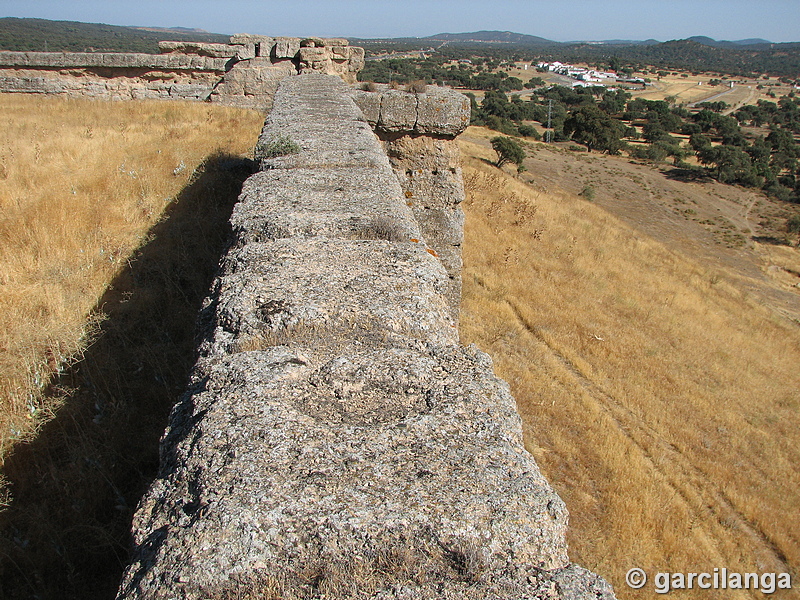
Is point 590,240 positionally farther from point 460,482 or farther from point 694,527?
point 460,482

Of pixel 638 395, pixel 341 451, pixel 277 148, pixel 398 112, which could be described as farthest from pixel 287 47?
pixel 341 451

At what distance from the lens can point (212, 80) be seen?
44.2 feet

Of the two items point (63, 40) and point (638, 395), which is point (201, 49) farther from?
point (63, 40)

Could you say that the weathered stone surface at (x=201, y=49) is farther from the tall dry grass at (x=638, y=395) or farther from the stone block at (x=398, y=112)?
the stone block at (x=398, y=112)

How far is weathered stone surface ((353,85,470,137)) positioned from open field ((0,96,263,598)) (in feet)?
6.53

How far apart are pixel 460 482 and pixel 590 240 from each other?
448 inches

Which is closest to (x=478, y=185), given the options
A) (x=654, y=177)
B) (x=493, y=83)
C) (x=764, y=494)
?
(x=764, y=494)

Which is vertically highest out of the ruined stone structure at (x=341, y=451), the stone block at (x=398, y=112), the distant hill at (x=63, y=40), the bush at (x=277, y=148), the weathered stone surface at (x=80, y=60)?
the distant hill at (x=63, y=40)

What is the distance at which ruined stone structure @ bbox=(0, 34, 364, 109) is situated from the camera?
11906 millimetres

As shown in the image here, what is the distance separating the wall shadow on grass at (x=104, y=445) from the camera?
2324mm

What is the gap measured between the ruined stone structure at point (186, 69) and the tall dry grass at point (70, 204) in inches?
60.3

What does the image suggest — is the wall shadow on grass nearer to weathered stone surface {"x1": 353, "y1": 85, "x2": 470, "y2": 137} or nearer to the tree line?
weathered stone surface {"x1": 353, "y1": 85, "x2": 470, "y2": 137}

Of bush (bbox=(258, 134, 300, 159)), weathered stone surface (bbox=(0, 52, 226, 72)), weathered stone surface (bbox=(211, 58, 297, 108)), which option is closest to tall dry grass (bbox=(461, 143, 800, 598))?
bush (bbox=(258, 134, 300, 159))
